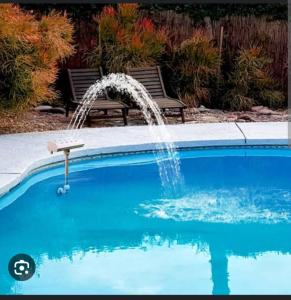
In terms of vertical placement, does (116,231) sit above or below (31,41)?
below

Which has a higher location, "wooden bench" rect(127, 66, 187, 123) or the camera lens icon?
"wooden bench" rect(127, 66, 187, 123)

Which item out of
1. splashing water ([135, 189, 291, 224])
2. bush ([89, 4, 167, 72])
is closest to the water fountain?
Result: bush ([89, 4, 167, 72])

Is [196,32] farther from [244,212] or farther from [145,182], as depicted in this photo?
[244,212]

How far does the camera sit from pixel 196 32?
12.2m

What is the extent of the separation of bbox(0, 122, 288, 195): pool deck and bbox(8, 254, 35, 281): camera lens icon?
193 centimetres

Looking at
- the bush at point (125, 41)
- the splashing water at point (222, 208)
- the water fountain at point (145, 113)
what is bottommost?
the splashing water at point (222, 208)

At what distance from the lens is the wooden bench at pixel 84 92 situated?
1025 cm

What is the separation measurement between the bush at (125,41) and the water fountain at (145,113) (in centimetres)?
25

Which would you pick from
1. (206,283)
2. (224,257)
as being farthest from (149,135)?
(206,283)

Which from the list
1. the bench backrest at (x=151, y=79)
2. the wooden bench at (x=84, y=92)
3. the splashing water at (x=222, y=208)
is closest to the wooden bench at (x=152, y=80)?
the bench backrest at (x=151, y=79)

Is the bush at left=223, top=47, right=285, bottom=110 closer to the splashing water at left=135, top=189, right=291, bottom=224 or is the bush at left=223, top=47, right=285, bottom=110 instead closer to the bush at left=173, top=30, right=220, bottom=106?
the bush at left=173, top=30, right=220, bottom=106

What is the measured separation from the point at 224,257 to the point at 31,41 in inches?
178

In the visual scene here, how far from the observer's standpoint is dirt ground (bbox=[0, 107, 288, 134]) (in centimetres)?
1016

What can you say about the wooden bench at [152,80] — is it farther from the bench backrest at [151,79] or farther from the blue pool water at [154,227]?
the blue pool water at [154,227]
